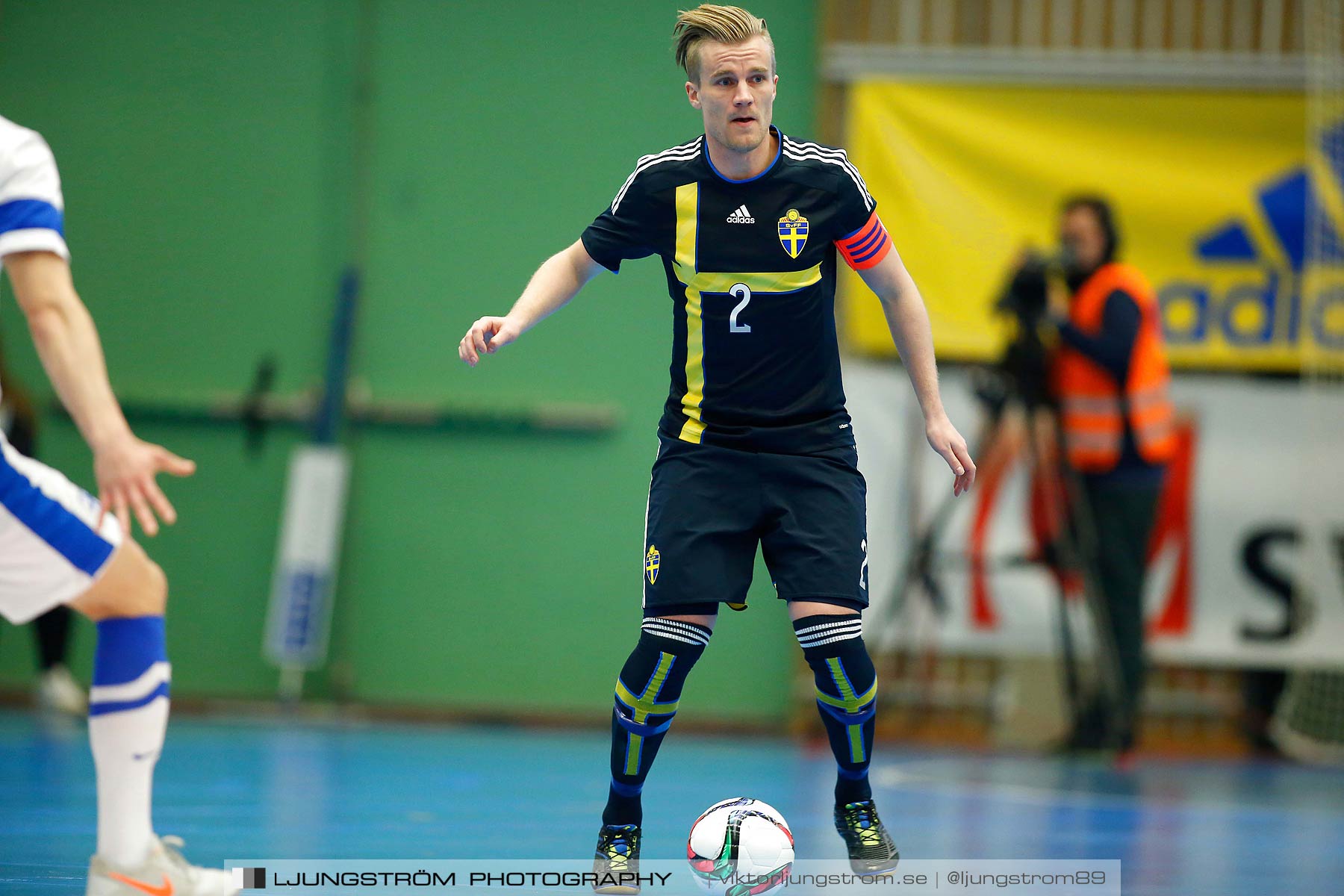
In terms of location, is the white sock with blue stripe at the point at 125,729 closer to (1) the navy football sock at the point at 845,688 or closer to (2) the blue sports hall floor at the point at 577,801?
(2) the blue sports hall floor at the point at 577,801

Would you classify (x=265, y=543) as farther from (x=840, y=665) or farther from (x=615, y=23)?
(x=840, y=665)

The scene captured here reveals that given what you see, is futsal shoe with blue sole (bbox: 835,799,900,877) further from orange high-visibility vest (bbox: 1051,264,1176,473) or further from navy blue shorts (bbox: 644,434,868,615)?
orange high-visibility vest (bbox: 1051,264,1176,473)

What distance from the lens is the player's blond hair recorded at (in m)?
3.63

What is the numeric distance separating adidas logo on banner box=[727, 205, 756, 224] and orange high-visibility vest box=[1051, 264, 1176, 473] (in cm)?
402

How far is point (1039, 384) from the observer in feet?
24.5

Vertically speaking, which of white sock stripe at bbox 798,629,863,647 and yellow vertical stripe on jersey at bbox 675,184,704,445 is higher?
yellow vertical stripe on jersey at bbox 675,184,704,445

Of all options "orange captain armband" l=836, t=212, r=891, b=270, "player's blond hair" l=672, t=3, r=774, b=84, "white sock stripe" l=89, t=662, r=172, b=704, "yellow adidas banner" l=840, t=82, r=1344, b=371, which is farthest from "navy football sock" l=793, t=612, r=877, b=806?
"yellow adidas banner" l=840, t=82, r=1344, b=371

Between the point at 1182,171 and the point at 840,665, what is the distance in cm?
548

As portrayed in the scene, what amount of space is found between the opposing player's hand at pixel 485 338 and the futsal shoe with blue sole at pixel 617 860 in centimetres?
117

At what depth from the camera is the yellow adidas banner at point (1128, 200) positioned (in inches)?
317

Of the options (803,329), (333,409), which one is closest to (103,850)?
(803,329)

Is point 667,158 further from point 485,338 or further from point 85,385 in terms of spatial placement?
point 85,385

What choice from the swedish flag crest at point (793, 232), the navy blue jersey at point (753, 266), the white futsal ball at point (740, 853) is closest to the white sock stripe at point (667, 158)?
the navy blue jersey at point (753, 266)

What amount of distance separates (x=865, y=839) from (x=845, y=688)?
0.36 m
